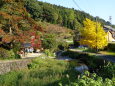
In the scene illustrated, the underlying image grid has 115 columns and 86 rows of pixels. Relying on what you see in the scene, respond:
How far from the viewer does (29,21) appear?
23.5 m

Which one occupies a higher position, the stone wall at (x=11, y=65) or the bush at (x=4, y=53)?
the bush at (x=4, y=53)

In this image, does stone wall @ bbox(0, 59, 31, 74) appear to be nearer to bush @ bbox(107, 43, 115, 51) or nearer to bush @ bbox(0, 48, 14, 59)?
bush @ bbox(0, 48, 14, 59)

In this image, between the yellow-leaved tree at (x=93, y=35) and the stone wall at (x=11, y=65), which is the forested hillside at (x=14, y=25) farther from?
the yellow-leaved tree at (x=93, y=35)

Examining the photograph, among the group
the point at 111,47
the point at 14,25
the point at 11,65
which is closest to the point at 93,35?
the point at 111,47

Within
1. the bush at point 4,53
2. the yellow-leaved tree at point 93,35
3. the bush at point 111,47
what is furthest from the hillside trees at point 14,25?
the bush at point 111,47

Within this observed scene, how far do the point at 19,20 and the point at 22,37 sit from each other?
1881mm

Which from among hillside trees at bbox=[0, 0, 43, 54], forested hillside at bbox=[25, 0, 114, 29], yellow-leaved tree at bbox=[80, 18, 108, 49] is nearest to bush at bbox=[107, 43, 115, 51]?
yellow-leaved tree at bbox=[80, 18, 108, 49]

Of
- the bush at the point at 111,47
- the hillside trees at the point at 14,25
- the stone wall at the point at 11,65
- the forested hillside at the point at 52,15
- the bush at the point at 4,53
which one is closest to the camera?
the stone wall at the point at 11,65

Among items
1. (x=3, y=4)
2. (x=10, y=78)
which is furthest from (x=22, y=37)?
(x=10, y=78)

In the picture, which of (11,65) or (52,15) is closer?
(11,65)

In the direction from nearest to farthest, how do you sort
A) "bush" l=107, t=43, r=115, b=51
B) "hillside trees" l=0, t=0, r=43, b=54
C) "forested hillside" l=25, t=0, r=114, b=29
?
"hillside trees" l=0, t=0, r=43, b=54 < "bush" l=107, t=43, r=115, b=51 < "forested hillside" l=25, t=0, r=114, b=29

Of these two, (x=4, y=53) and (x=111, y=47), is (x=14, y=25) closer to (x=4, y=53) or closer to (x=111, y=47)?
(x=4, y=53)

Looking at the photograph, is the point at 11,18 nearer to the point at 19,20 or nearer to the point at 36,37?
the point at 19,20

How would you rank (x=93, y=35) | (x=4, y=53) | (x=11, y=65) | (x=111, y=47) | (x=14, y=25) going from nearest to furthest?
(x=11, y=65) → (x=4, y=53) → (x=14, y=25) → (x=93, y=35) → (x=111, y=47)
